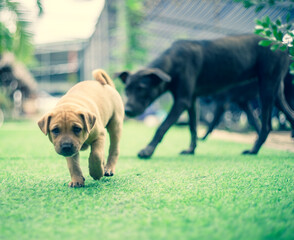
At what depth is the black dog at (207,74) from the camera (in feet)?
13.7

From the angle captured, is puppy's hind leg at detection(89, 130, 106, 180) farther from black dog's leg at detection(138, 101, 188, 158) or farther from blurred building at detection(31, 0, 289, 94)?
blurred building at detection(31, 0, 289, 94)

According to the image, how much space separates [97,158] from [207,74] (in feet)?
8.43

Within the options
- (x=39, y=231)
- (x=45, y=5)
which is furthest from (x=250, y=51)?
(x=39, y=231)

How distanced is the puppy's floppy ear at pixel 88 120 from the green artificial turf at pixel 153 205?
1.44 ft

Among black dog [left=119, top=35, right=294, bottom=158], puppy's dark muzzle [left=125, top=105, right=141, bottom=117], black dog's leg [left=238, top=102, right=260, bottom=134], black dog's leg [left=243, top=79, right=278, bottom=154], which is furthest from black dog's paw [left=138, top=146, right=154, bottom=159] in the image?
black dog's leg [left=238, top=102, right=260, bottom=134]

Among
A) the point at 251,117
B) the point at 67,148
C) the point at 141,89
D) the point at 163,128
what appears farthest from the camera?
the point at 251,117

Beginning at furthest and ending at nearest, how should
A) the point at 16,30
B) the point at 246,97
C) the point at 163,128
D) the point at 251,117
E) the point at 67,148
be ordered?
1. the point at 246,97
2. the point at 251,117
3. the point at 16,30
4. the point at 163,128
5. the point at 67,148

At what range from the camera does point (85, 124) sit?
219 cm

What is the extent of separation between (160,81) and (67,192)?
244 cm

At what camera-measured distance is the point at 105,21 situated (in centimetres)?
1873

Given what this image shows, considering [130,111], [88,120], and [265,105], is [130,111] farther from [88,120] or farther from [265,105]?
[88,120]

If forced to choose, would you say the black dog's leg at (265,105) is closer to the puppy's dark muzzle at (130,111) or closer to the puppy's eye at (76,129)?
the puppy's dark muzzle at (130,111)

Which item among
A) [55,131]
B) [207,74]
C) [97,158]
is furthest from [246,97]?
[55,131]

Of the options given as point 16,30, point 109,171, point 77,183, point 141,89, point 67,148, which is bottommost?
point 109,171
